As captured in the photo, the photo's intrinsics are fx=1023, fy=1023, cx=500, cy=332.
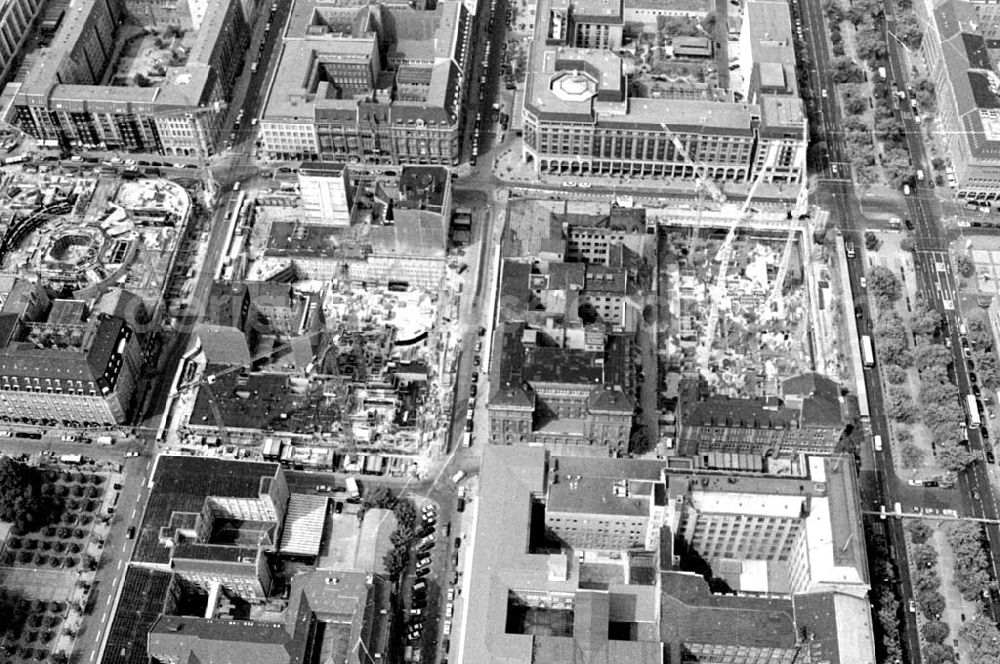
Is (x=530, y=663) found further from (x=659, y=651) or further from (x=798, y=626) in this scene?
(x=798, y=626)

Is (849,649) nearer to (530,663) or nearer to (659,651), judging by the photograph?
(659,651)

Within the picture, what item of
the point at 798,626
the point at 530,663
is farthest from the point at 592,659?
the point at 798,626

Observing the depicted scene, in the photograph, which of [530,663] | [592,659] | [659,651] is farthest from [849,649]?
[530,663]

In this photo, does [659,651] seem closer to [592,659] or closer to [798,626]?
[592,659]

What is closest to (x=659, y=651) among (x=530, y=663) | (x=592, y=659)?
(x=592, y=659)

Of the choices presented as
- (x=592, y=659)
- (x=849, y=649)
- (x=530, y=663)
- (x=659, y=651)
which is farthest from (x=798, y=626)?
(x=530, y=663)
